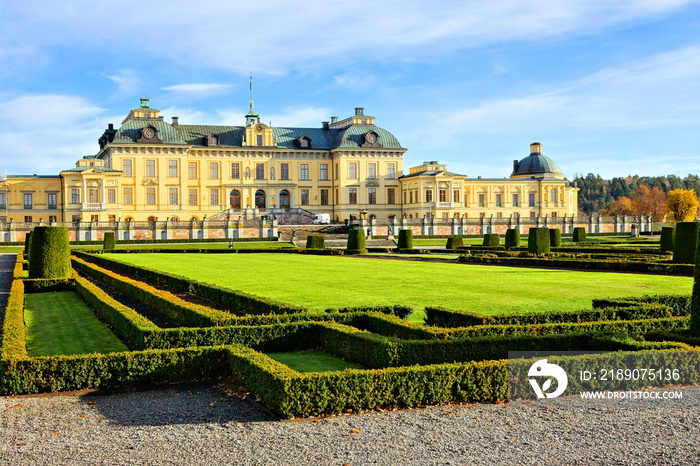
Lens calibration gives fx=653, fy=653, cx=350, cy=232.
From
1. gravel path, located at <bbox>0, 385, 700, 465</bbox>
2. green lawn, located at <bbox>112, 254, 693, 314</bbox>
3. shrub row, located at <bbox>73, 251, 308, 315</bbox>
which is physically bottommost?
gravel path, located at <bbox>0, 385, 700, 465</bbox>

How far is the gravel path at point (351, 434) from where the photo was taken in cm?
508

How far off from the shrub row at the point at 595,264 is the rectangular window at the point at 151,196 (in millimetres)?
41214

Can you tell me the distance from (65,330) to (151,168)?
5091 centimetres

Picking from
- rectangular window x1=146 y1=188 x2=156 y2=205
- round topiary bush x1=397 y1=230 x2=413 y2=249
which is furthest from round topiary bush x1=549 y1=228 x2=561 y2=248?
rectangular window x1=146 y1=188 x2=156 y2=205

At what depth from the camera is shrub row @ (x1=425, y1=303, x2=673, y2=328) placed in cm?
946

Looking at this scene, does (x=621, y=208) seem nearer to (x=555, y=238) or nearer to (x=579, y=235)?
(x=579, y=235)

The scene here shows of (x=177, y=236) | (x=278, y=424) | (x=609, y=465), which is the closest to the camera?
(x=609, y=465)

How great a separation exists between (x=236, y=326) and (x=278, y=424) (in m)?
3.14

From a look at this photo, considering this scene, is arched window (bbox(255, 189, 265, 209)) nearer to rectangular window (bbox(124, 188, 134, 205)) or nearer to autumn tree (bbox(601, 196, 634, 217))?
rectangular window (bbox(124, 188, 134, 205))

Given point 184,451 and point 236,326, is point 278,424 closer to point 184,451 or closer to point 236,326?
point 184,451

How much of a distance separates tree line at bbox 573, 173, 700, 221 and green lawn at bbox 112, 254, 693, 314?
277 ft

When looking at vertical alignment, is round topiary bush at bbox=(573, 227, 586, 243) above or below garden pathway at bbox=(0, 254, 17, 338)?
above

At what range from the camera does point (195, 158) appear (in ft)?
202

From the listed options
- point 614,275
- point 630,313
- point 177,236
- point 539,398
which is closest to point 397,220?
point 177,236
